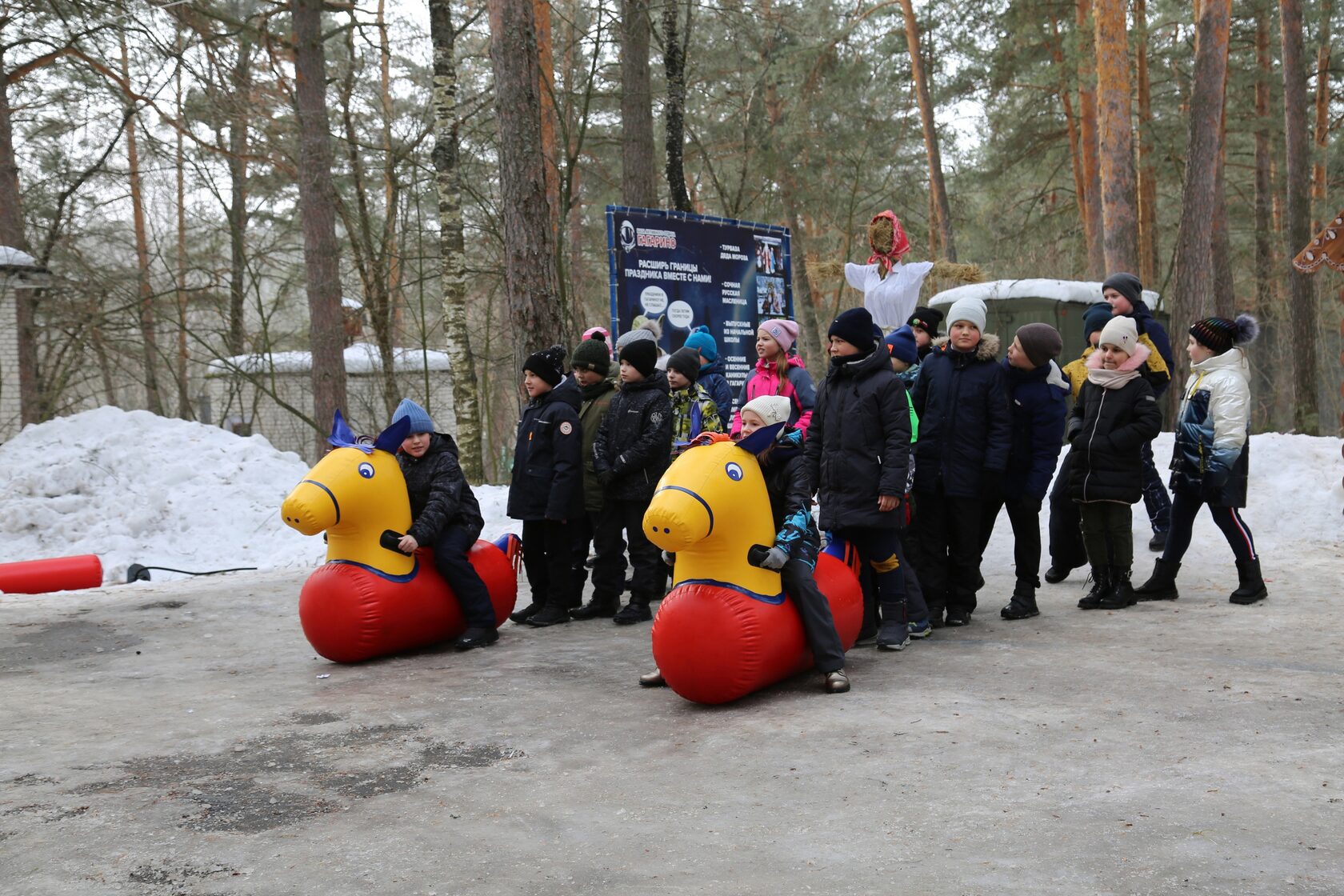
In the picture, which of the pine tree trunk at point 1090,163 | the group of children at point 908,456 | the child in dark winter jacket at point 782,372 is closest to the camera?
the group of children at point 908,456

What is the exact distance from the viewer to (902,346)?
23.7 feet

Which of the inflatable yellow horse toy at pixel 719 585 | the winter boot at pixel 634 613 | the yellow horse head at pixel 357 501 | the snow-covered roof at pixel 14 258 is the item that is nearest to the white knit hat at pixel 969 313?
the inflatable yellow horse toy at pixel 719 585

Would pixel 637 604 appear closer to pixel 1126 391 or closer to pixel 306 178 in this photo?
pixel 1126 391

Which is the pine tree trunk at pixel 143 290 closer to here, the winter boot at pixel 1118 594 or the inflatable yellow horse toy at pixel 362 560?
the inflatable yellow horse toy at pixel 362 560

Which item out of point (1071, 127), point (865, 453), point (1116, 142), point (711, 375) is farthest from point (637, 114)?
point (1071, 127)

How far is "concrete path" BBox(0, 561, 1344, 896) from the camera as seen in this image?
3406 mm

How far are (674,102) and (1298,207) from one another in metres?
10.5

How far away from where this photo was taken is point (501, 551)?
311 inches

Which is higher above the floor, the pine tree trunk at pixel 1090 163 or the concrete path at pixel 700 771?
the pine tree trunk at pixel 1090 163

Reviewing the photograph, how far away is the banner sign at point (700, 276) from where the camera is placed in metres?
11.1

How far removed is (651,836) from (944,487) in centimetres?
402

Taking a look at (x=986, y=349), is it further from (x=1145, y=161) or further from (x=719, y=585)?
(x=1145, y=161)

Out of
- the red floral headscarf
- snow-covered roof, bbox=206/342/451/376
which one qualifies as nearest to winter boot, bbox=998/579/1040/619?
the red floral headscarf

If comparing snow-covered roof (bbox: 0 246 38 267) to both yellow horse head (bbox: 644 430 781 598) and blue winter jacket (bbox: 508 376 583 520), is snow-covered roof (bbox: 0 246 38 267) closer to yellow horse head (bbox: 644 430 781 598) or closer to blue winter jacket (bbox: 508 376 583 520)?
blue winter jacket (bbox: 508 376 583 520)
